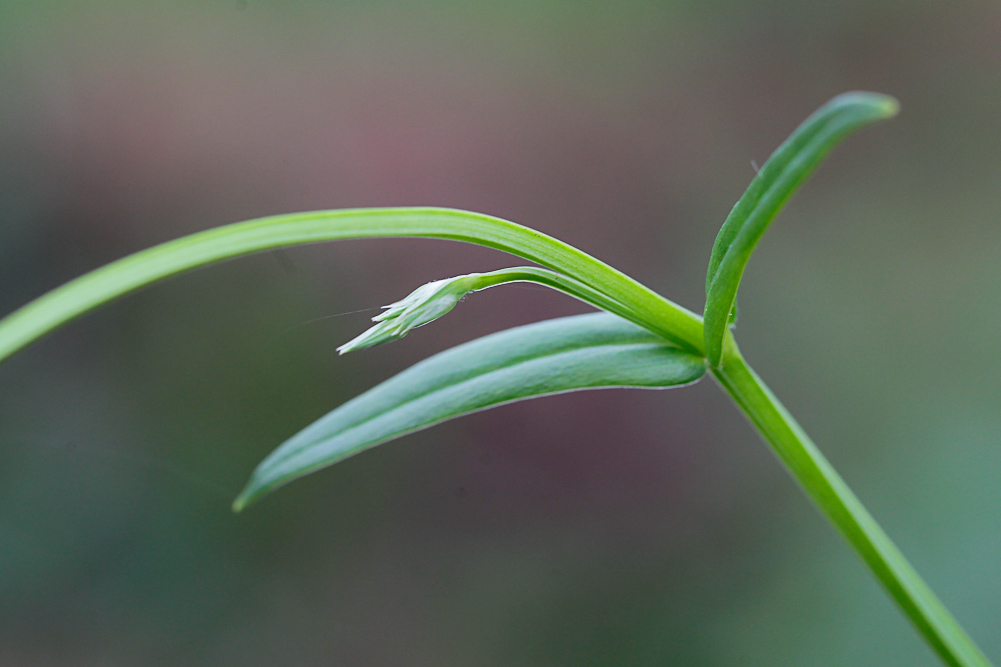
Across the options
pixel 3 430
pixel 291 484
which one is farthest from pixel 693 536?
pixel 3 430

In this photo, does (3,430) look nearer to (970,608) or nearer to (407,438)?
(407,438)

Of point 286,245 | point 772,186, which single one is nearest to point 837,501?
point 772,186

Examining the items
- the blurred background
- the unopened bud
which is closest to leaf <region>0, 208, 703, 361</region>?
the unopened bud

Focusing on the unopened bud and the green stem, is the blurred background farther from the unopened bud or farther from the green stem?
the unopened bud

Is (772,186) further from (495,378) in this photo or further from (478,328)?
(478,328)

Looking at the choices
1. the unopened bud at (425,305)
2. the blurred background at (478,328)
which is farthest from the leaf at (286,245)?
the blurred background at (478,328)
